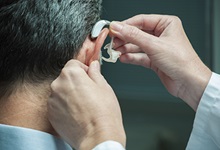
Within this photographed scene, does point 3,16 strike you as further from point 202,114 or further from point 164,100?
point 164,100

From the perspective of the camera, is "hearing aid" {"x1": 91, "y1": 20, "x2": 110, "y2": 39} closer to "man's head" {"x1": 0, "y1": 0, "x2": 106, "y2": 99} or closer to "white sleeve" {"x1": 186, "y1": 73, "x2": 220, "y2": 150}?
"man's head" {"x1": 0, "y1": 0, "x2": 106, "y2": 99}

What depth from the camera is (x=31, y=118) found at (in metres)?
0.91

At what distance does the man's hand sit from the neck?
51mm

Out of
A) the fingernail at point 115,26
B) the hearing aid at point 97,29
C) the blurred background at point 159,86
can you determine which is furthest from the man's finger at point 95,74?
the blurred background at point 159,86

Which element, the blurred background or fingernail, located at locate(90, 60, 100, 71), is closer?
fingernail, located at locate(90, 60, 100, 71)

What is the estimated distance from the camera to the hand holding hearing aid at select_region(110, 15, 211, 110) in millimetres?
1110

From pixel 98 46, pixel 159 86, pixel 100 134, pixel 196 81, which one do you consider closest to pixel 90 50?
pixel 98 46

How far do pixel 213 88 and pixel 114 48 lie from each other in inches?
13.3

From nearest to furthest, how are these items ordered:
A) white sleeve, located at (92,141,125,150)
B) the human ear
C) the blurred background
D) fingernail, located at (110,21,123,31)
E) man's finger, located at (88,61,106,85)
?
white sleeve, located at (92,141,125,150), man's finger, located at (88,61,106,85), the human ear, fingernail, located at (110,21,123,31), the blurred background

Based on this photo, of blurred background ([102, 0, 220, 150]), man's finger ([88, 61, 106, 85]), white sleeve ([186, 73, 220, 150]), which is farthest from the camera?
blurred background ([102, 0, 220, 150])

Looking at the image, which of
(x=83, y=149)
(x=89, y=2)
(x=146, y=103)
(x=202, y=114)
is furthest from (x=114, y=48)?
(x=146, y=103)

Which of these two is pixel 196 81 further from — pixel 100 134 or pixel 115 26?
pixel 100 134

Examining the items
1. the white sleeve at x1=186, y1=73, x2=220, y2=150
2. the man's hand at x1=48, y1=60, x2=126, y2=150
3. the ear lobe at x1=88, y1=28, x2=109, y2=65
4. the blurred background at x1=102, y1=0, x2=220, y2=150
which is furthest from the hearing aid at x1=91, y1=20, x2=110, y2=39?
the blurred background at x1=102, y1=0, x2=220, y2=150

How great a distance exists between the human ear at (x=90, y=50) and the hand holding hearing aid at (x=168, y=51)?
0.12m
